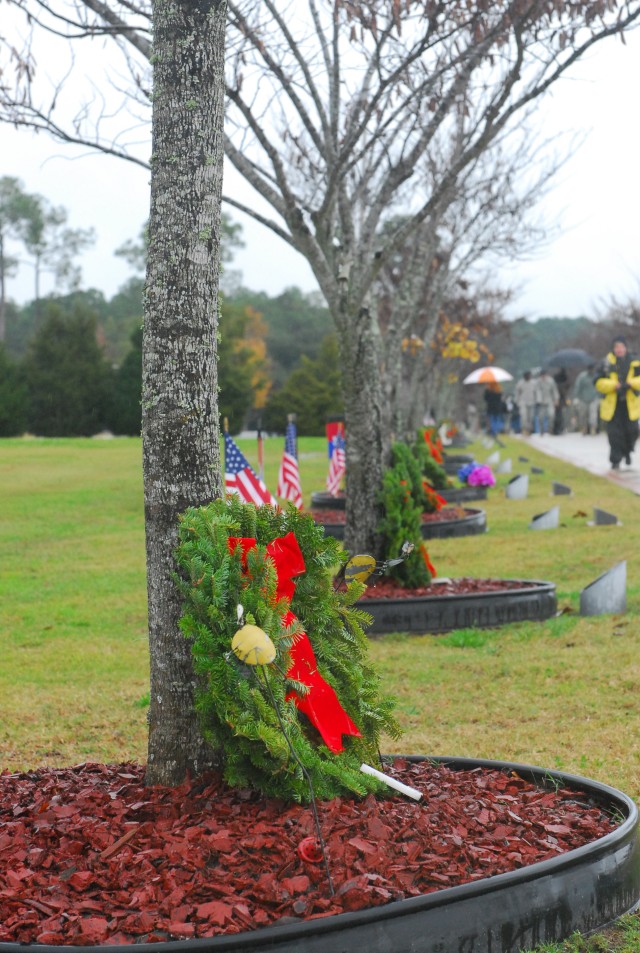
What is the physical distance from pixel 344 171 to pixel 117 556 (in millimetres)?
5443

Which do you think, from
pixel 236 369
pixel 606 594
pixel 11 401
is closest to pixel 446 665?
pixel 606 594

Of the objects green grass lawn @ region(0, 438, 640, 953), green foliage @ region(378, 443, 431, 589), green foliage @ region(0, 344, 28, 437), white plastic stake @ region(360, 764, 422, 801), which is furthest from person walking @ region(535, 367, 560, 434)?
white plastic stake @ region(360, 764, 422, 801)

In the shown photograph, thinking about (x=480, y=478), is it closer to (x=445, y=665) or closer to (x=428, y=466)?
(x=428, y=466)

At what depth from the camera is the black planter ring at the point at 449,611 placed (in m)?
7.18

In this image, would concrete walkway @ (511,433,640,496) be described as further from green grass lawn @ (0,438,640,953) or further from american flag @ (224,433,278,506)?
american flag @ (224,433,278,506)

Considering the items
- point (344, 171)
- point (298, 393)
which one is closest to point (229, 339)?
point (298, 393)

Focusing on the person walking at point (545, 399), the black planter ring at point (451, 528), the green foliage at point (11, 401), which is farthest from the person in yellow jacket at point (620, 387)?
the green foliage at point (11, 401)

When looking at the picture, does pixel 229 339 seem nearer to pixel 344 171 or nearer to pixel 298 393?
pixel 298 393

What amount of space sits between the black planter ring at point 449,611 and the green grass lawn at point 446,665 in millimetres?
131

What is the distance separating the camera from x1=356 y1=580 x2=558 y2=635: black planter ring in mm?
7176

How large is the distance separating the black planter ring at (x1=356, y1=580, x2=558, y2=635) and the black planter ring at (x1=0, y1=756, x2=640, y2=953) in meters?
4.06

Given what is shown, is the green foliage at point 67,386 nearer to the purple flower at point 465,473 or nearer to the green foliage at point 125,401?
the green foliage at point 125,401

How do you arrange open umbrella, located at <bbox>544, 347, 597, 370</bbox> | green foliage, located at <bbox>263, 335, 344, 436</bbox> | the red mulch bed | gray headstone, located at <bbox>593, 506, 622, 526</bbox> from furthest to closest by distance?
green foliage, located at <bbox>263, 335, 344, 436</bbox>, open umbrella, located at <bbox>544, 347, 597, 370</bbox>, the red mulch bed, gray headstone, located at <bbox>593, 506, 622, 526</bbox>

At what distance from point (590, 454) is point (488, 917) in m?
23.1
